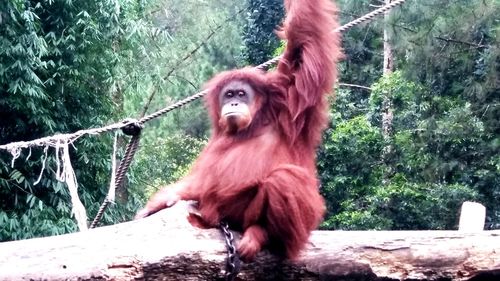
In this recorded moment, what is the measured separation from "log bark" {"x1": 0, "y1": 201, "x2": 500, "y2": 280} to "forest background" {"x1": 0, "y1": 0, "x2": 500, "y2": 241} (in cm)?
581

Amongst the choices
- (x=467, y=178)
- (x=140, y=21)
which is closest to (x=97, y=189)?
(x=140, y=21)

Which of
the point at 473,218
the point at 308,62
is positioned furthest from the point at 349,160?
the point at 308,62

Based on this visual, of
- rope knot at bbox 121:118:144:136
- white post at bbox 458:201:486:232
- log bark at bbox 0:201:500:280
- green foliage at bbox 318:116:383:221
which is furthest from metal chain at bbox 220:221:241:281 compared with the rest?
green foliage at bbox 318:116:383:221

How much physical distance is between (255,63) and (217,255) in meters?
12.4

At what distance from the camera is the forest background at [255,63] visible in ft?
30.8

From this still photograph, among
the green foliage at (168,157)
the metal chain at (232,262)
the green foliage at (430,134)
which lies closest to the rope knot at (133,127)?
the metal chain at (232,262)

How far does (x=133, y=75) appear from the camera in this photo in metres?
10.4

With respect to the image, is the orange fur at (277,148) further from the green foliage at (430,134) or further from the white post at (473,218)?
the green foliage at (430,134)

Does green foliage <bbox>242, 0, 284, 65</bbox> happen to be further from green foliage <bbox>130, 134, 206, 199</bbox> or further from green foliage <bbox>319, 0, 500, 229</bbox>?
green foliage <bbox>130, 134, 206, 199</bbox>

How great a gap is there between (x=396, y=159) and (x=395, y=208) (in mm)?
1020

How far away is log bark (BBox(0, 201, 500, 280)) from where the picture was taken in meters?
3.11

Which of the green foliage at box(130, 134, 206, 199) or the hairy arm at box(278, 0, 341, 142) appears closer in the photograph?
the hairy arm at box(278, 0, 341, 142)

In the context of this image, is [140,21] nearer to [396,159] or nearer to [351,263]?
[396,159]

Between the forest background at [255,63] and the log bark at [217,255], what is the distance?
5.81 m
